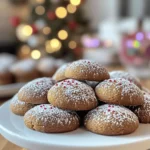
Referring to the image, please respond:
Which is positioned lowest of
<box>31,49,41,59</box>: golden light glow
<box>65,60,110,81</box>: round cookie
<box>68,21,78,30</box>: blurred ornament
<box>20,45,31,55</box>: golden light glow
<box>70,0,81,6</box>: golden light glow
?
<box>20,45,31,55</box>: golden light glow

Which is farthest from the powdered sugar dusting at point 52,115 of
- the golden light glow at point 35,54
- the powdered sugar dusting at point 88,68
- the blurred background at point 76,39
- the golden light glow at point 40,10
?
Answer: the golden light glow at point 40,10

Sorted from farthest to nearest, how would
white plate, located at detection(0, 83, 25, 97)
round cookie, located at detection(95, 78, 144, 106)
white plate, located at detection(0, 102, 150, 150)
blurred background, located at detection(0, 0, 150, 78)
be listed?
blurred background, located at detection(0, 0, 150, 78)
white plate, located at detection(0, 83, 25, 97)
round cookie, located at detection(95, 78, 144, 106)
white plate, located at detection(0, 102, 150, 150)

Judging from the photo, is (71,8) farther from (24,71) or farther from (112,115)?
(112,115)

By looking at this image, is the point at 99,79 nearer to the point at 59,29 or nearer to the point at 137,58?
the point at 137,58

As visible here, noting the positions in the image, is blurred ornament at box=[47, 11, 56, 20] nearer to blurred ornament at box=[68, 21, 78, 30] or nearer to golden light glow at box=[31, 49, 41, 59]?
blurred ornament at box=[68, 21, 78, 30]

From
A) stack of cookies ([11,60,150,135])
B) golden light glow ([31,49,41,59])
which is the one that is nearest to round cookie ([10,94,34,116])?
stack of cookies ([11,60,150,135])

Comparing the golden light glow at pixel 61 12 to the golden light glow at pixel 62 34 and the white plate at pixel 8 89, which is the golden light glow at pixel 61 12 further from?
the white plate at pixel 8 89

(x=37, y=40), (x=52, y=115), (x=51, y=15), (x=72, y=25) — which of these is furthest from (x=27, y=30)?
(x=52, y=115)

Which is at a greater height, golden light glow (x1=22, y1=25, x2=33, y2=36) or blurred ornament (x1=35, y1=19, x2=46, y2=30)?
blurred ornament (x1=35, y1=19, x2=46, y2=30)
